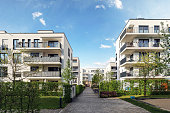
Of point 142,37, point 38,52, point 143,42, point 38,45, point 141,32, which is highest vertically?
point 141,32

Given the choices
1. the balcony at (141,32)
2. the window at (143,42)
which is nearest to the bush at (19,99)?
the balcony at (141,32)

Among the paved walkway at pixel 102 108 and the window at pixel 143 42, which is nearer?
the paved walkway at pixel 102 108

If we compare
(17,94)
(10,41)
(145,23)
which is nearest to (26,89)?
(17,94)

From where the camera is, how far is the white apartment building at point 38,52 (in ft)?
78.8

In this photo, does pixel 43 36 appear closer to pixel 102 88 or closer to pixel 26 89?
pixel 102 88

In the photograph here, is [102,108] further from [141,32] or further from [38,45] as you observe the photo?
[141,32]

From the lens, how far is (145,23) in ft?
85.2

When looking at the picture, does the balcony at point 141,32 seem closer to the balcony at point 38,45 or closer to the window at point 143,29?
the window at point 143,29

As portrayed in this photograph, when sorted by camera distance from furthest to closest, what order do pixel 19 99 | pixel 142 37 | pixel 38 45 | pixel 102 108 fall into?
pixel 142 37, pixel 38 45, pixel 102 108, pixel 19 99

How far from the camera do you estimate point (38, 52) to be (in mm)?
25625

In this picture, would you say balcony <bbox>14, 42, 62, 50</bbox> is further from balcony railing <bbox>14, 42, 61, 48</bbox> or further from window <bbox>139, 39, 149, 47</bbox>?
window <bbox>139, 39, 149, 47</bbox>

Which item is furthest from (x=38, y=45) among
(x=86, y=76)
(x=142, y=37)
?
(x=86, y=76)

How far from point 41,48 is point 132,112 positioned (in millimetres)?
19359

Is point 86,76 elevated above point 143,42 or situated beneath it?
situated beneath
